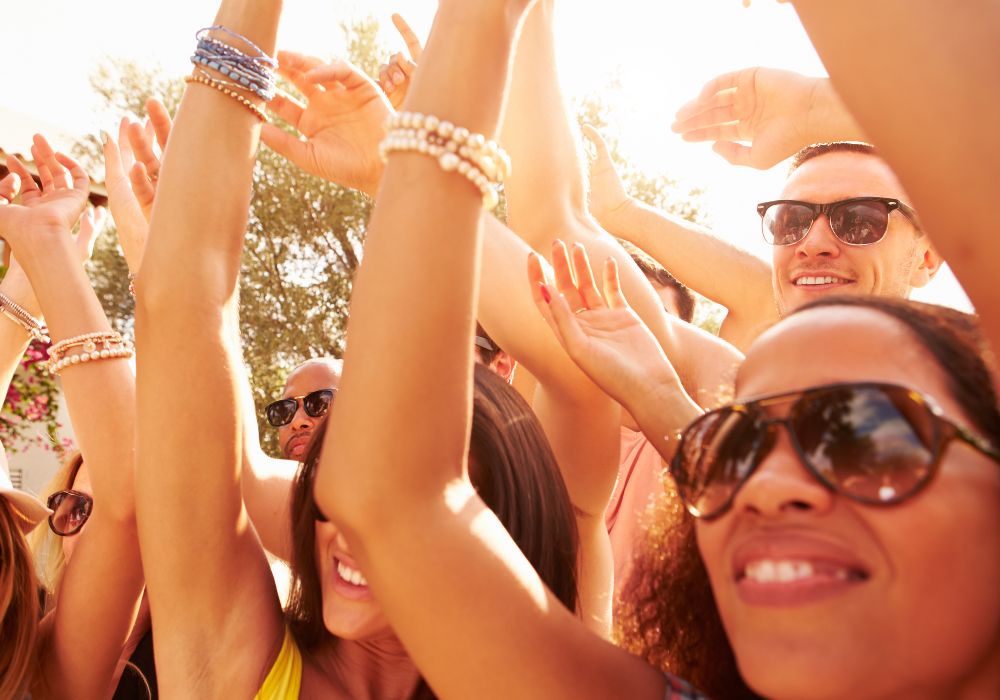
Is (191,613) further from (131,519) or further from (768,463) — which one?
(768,463)

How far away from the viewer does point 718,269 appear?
3525 millimetres

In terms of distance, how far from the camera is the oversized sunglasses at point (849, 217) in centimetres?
274

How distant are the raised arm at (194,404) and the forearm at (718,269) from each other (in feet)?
7.32

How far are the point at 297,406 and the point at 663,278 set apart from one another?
1.72m

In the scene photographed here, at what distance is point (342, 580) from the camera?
1.72 meters

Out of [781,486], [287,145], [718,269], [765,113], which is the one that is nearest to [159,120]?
[287,145]

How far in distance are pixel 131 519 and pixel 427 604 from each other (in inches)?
45.8

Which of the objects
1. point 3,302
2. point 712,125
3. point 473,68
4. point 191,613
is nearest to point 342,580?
point 191,613

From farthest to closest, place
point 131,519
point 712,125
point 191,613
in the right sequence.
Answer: point 712,125, point 131,519, point 191,613

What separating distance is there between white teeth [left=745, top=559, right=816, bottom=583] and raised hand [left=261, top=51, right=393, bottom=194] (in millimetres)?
1364

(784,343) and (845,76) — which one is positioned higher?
(845,76)

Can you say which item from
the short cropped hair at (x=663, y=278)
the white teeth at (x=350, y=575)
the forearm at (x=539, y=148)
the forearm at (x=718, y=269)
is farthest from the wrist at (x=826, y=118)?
the white teeth at (x=350, y=575)

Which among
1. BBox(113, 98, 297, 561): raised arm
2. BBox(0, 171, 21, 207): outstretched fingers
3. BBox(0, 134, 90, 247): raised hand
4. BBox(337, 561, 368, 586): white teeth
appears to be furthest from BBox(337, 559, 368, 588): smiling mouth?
BBox(0, 171, 21, 207): outstretched fingers

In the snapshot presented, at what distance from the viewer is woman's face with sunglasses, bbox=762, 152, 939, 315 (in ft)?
9.03
